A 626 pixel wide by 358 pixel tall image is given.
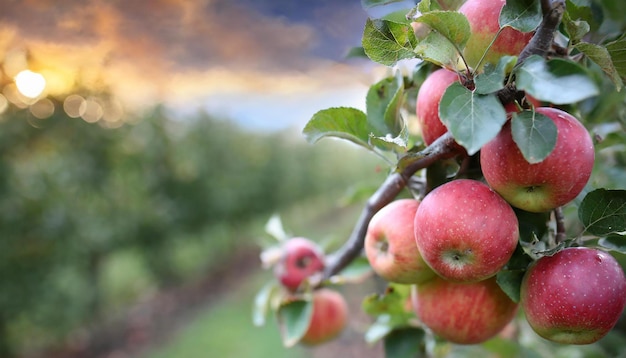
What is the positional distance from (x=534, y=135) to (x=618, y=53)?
0.16 meters

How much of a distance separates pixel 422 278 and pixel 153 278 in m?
5.70

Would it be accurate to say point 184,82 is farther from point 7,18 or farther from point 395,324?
point 395,324

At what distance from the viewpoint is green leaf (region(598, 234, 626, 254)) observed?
0.54m

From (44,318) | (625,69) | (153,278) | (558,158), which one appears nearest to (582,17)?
(625,69)

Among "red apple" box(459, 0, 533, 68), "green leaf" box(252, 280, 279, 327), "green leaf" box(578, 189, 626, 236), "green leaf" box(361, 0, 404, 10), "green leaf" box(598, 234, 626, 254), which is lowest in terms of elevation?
"green leaf" box(598, 234, 626, 254)

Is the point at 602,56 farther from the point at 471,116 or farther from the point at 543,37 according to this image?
the point at 471,116

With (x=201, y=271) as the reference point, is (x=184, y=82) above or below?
below

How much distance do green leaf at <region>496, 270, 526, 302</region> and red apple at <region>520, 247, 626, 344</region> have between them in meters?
0.03

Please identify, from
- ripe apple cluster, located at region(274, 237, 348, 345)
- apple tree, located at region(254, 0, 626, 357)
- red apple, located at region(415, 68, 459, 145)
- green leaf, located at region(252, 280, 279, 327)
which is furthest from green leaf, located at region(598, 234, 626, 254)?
green leaf, located at region(252, 280, 279, 327)

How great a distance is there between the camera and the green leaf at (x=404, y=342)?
0.87m

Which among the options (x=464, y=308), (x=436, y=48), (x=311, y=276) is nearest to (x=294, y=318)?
(x=311, y=276)

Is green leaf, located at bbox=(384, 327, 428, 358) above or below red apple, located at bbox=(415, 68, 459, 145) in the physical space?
below

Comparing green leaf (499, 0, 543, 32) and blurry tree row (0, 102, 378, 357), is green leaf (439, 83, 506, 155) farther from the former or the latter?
blurry tree row (0, 102, 378, 357)

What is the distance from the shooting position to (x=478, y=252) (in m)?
0.52
